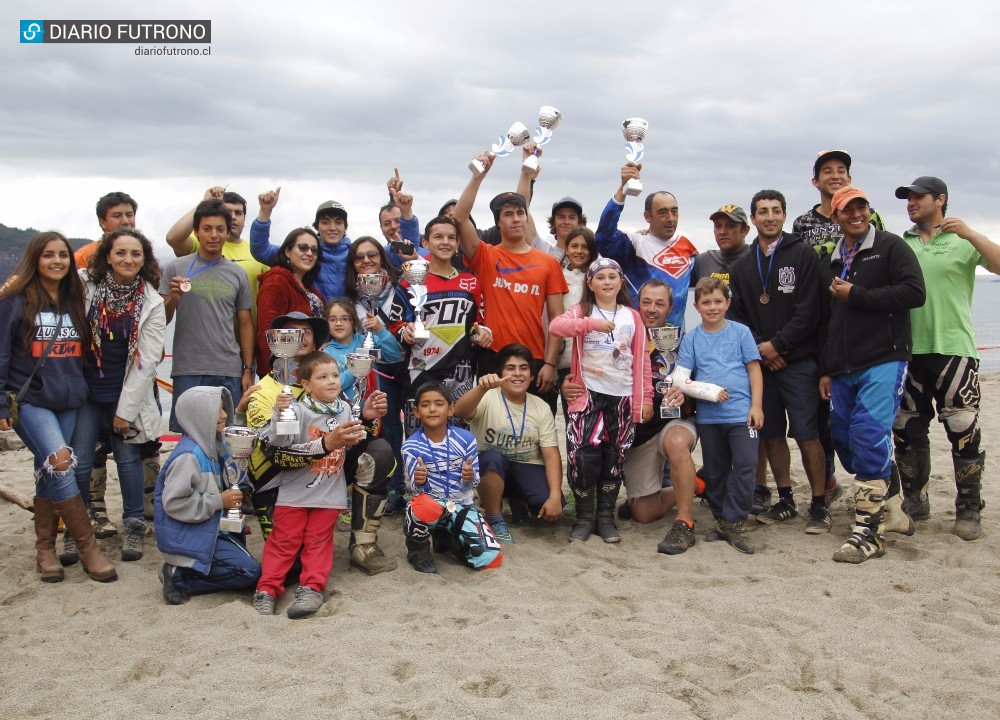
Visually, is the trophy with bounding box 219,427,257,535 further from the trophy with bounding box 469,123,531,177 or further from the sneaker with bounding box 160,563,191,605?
the trophy with bounding box 469,123,531,177

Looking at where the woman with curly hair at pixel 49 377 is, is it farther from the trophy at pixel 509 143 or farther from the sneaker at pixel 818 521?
the sneaker at pixel 818 521

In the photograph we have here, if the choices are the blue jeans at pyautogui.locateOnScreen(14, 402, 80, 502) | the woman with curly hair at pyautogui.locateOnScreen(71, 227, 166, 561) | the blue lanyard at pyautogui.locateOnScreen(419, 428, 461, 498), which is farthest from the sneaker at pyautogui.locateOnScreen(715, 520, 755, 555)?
the blue jeans at pyautogui.locateOnScreen(14, 402, 80, 502)

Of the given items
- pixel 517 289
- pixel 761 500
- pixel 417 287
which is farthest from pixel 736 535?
pixel 417 287

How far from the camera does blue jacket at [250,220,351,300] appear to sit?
5.56 meters

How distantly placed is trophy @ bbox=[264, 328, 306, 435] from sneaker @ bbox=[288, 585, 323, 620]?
83 cm

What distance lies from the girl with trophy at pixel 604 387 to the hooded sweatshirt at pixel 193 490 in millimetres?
2129

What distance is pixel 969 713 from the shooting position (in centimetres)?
311

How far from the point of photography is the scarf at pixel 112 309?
4.71m

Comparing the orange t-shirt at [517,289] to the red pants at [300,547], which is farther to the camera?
the orange t-shirt at [517,289]

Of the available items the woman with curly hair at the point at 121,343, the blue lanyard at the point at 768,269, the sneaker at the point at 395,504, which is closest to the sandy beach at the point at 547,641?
the sneaker at the point at 395,504

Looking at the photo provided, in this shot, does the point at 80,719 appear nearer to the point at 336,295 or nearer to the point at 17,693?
the point at 17,693

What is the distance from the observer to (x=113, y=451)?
16.4ft

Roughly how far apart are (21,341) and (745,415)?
13.9 feet

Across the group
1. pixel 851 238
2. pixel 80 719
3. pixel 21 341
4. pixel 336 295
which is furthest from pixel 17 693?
pixel 851 238
